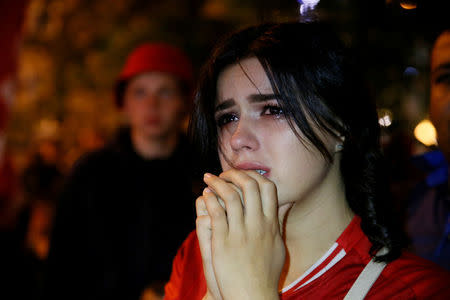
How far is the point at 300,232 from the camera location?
1720 millimetres

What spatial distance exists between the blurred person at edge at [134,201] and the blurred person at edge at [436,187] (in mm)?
1636

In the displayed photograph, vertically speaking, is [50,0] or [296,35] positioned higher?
[50,0]

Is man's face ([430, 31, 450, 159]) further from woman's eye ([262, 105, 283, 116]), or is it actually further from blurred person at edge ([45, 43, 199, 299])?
blurred person at edge ([45, 43, 199, 299])

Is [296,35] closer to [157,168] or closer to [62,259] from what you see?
[157,168]

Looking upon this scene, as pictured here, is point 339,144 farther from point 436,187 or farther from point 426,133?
point 436,187

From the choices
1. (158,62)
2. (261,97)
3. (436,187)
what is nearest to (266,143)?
(261,97)

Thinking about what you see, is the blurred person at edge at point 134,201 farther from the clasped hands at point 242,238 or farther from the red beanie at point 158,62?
the clasped hands at point 242,238

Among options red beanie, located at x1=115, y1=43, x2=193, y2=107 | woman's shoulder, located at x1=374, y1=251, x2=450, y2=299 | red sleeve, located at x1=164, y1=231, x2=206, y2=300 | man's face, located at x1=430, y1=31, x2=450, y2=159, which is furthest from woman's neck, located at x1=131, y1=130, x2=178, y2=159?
woman's shoulder, located at x1=374, y1=251, x2=450, y2=299

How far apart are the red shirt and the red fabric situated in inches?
Answer: 95.3

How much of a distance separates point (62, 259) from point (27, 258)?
1650 mm

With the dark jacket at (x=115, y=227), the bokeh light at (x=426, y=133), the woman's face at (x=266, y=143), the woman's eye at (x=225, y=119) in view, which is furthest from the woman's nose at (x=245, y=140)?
the dark jacket at (x=115, y=227)

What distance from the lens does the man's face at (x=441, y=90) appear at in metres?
2.12

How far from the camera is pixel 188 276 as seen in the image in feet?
5.96

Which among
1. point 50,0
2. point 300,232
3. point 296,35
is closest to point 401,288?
point 300,232
